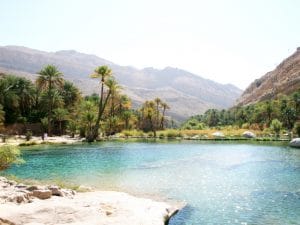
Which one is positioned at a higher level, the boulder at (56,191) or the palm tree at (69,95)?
the palm tree at (69,95)

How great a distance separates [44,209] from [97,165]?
21280 mm

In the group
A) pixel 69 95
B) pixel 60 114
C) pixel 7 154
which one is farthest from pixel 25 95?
pixel 7 154

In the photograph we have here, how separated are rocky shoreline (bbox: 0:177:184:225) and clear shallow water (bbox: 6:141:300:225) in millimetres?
1677

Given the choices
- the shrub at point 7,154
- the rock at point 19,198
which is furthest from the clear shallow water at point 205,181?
the rock at point 19,198

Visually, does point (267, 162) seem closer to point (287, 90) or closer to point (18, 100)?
point (18, 100)

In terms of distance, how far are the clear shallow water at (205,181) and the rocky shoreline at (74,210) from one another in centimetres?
168

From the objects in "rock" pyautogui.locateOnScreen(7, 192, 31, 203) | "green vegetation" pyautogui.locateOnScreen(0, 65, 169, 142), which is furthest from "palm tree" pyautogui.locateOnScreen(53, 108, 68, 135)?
Answer: "rock" pyautogui.locateOnScreen(7, 192, 31, 203)

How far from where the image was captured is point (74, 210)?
14.0 metres

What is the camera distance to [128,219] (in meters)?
13.4

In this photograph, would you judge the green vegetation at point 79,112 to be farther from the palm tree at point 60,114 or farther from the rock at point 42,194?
the rock at point 42,194

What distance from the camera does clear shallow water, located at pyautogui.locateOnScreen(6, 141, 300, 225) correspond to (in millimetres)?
17016

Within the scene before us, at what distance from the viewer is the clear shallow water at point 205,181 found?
17.0 meters

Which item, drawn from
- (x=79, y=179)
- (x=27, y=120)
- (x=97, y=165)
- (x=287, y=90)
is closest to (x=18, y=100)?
(x=27, y=120)

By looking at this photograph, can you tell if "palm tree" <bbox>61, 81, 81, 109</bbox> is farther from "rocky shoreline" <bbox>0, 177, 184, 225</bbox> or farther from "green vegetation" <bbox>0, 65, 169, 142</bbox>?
"rocky shoreline" <bbox>0, 177, 184, 225</bbox>
